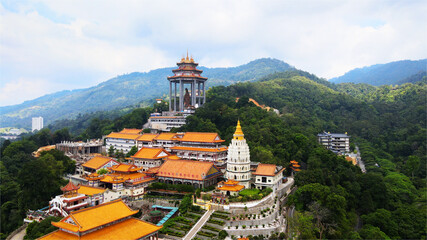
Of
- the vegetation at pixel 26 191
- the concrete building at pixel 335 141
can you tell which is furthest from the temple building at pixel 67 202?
the concrete building at pixel 335 141

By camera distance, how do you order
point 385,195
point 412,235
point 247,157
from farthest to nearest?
point 385,195, point 247,157, point 412,235

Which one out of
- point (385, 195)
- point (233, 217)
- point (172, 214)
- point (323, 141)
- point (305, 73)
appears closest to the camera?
point (233, 217)

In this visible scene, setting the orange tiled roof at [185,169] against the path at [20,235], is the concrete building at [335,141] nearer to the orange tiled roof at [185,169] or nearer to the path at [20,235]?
the orange tiled roof at [185,169]

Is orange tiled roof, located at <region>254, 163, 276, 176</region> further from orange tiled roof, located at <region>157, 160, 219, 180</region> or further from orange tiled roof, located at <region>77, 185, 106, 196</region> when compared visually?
orange tiled roof, located at <region>77, 185, 106, 196</region>

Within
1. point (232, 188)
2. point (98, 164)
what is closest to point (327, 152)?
point (232, 188)

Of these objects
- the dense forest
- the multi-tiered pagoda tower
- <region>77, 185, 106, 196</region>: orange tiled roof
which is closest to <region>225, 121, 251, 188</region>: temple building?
the dense forest

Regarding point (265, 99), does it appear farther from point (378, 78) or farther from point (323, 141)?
point (378, 78)

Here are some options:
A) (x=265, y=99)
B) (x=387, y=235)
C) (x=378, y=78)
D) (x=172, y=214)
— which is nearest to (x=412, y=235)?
(x=387, y=235)
